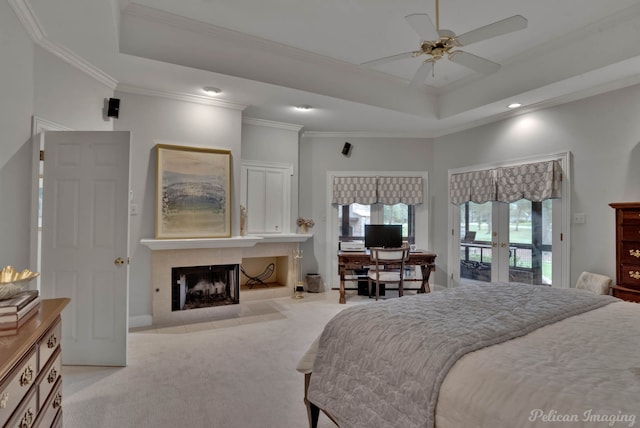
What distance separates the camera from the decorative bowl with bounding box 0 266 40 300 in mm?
1480

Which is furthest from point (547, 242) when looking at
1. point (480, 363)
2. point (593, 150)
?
point (480, 363)

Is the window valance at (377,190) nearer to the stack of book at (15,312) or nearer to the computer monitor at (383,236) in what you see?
the computer monitor at (383,236)

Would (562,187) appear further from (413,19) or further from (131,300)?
(131,300)

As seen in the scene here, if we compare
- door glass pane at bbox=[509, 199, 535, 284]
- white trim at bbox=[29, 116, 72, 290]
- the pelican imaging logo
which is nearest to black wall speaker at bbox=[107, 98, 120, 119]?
white trim at bbox=[29, 116, 72, 290]

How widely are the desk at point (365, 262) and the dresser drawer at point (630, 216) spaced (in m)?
2.36

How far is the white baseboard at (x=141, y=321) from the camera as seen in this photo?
12.6 ft

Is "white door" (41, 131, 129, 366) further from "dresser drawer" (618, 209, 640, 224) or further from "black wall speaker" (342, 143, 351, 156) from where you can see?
"dresser drawer" (618, 209, 640, 224)

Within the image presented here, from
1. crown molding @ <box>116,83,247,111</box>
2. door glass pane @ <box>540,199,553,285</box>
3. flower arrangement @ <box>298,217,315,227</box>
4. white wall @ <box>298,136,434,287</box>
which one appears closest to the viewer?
crown molding @ <box>116,83,247,111</box>

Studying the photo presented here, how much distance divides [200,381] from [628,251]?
153 inches

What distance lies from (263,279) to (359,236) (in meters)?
1.76

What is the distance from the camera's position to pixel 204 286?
14.4ft

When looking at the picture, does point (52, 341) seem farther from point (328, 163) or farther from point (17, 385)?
point (328, 163)

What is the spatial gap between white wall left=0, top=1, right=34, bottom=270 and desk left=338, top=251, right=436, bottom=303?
11.8 ft

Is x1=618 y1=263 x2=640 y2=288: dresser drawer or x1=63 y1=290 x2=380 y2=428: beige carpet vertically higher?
x1=618 y1=263 x2=640 y2=288: dresser drawer
